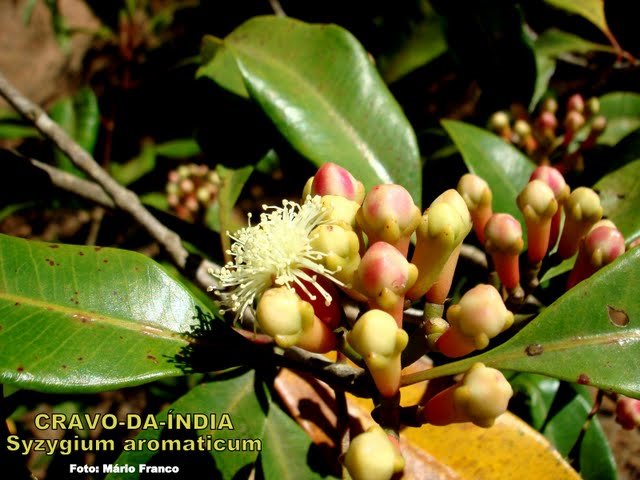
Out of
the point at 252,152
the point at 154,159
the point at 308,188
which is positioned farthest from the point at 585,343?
the point at 154,159

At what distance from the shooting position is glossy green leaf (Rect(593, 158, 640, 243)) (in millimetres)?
1222

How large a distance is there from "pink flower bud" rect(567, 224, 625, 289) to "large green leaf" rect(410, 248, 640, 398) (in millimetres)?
79

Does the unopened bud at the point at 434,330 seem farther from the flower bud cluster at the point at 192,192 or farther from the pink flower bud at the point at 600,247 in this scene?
the flower bud cluster at the point at 192,192

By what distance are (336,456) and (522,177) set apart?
84 cm

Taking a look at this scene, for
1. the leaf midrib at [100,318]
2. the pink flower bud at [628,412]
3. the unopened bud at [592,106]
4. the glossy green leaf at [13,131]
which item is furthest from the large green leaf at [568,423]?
the glossy green leaf at [13,131]

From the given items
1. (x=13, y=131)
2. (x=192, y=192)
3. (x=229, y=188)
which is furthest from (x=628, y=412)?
(x=13, y=131)

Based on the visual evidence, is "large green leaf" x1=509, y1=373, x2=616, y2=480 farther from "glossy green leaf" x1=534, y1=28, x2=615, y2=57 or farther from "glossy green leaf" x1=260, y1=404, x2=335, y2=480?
"glossy green leaf" x1=534, y1=28, x2=615, y2=57

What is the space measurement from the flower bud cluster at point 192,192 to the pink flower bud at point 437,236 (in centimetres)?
168

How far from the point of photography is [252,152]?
60.6 inches

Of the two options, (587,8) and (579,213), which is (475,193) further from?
(587,8)

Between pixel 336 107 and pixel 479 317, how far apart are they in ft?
2.20

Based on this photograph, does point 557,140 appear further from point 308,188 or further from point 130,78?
point 130,78

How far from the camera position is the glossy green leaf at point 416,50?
186cm

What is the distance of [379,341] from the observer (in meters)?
0.79
